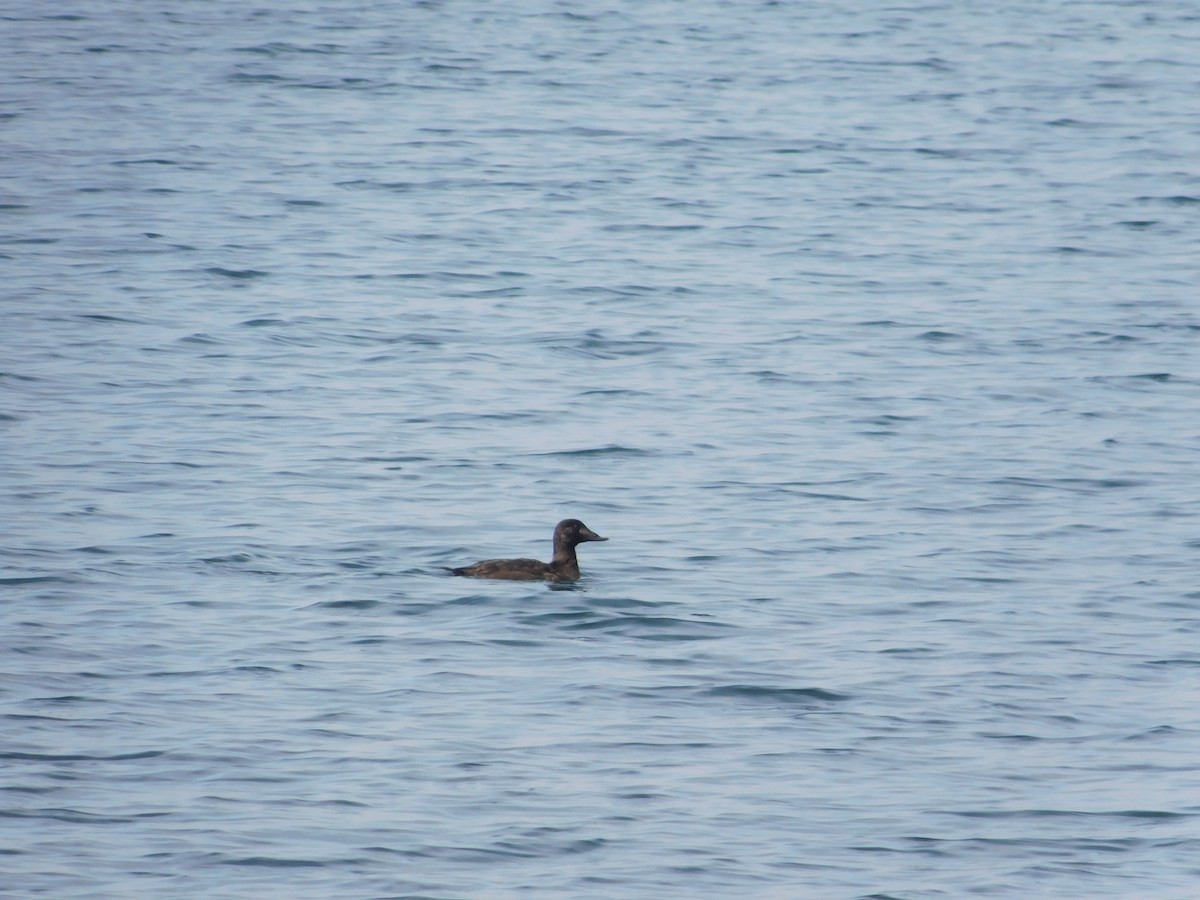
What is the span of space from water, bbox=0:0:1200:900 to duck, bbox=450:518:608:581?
8.0 inches

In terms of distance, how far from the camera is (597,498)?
1608cm

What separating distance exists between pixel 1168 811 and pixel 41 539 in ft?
26.4

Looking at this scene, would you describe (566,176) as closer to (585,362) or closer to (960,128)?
(960,128)

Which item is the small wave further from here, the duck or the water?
the duck

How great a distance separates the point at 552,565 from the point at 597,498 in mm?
2265

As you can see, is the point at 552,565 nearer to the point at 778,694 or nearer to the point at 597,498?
the point at 597,498

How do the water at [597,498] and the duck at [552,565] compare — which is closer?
the water at [597,498]

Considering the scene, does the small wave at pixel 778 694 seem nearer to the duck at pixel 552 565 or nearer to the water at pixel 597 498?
the water at pixel 597 498

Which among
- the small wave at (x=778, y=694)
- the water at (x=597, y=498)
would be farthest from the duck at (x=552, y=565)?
the small wave at (x=778, y=694)

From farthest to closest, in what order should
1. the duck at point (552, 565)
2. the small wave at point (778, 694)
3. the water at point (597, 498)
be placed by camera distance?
the duck at point (552, 565) < the small wave at point (778, 694) < the water at point (597, 498)

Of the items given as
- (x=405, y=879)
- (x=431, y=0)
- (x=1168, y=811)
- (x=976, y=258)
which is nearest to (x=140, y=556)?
(x=405, y=879)

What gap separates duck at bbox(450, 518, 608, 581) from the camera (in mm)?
13648

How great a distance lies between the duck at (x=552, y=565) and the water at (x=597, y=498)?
20cm

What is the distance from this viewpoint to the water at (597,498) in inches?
386
